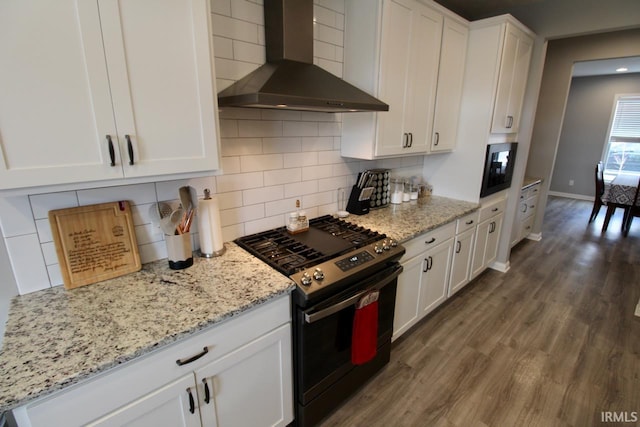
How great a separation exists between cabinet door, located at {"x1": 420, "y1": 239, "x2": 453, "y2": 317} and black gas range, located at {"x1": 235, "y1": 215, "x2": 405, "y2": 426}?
489mm

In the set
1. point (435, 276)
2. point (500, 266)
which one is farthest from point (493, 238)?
point (435, 276)

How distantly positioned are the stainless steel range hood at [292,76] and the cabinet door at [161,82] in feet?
0.62

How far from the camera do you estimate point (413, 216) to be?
7.82 ft

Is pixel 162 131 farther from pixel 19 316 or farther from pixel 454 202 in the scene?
pixel 454 202

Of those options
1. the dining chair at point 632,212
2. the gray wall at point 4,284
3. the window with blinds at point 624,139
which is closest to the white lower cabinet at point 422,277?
the gray wall at point 4,284

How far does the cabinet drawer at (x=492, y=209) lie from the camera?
9.52 feet

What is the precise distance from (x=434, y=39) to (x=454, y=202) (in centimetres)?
134

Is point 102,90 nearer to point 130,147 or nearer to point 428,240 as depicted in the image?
point 130,147

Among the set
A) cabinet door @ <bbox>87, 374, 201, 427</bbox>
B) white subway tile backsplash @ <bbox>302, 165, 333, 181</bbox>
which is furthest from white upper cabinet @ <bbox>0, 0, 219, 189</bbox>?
white subway tile backsplash @ <bbox>302, 165, 333, 181</bbox>

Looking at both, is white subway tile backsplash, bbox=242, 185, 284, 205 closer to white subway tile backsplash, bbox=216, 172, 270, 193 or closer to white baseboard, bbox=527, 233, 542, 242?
white subway tile backsplash, bbox=216, 172, 270, 193

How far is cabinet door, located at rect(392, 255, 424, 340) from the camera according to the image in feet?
6.97

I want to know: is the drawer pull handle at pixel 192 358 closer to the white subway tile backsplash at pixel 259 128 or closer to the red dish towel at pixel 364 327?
the red dish towel at pixel 364 327

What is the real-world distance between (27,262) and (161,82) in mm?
898

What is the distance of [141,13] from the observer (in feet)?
3.57
